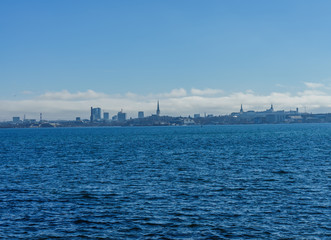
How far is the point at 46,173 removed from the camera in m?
44.2

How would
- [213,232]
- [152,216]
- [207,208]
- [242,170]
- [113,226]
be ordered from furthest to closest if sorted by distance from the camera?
[242,170]
[207,208]
[152,216]
[113,226]
[213,232]

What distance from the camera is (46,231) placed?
21219 millimetres

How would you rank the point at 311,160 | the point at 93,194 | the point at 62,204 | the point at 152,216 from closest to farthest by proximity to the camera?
the point at 152,216 < the point at 62,204 < the point at 93,194 < the point at 311,160

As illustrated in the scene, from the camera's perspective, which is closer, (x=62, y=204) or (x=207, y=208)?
(x=207, y=208)

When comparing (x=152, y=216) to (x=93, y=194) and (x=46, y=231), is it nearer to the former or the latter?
(x=46, y=231)

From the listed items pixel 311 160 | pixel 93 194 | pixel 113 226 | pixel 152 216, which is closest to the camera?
pixel 113 226

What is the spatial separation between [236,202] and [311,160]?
3000 cm

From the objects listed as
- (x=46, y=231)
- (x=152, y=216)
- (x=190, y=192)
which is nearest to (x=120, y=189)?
(x=190, y=192)

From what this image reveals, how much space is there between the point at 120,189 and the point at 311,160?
30.7 metres

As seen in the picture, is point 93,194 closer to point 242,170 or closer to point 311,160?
point 242,170

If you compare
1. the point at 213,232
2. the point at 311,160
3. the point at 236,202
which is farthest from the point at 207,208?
the point at 311,160

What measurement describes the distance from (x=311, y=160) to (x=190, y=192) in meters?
28.4

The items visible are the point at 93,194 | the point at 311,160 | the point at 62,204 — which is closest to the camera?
the point at 62,204

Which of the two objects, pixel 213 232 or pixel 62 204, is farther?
pixel 62 204
